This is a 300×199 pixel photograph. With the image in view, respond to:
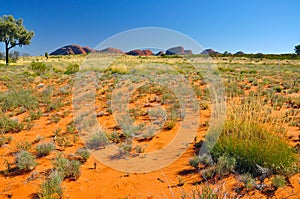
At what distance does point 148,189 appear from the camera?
11.6 feet

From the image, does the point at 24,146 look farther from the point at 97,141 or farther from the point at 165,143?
the point at 165,143

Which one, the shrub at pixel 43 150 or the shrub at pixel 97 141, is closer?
the shrub at pixel 43 150

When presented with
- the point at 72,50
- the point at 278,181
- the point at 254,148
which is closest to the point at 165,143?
the point at 254,148

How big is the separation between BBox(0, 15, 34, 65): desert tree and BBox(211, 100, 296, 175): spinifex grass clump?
37.4 meters

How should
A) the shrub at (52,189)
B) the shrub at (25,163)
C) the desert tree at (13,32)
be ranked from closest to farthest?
1. the shrub at (52,189)
2. the shrub at (25,163)
3. the desert tree at (13,32)

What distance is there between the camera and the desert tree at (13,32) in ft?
109

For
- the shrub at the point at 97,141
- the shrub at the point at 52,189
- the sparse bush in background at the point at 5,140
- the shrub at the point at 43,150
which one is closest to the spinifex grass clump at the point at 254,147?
the shrub at the point at 97,141

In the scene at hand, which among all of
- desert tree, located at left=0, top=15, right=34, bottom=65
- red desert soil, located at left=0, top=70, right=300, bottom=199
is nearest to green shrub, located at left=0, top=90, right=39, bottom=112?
red desert soil, located at left=0, top=70, right=300, bottom=199

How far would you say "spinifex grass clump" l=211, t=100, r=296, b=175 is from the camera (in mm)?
3719

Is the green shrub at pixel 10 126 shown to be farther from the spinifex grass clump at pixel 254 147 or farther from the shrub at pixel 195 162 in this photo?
the spinifex grass clump at pixel 254 147

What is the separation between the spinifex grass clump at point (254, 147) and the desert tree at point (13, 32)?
37382 millimetres

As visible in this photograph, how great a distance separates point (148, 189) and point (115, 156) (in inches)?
51.9

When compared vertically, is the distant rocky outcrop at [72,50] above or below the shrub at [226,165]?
above

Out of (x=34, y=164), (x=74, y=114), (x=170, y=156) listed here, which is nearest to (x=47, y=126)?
(x=74, y=114)
